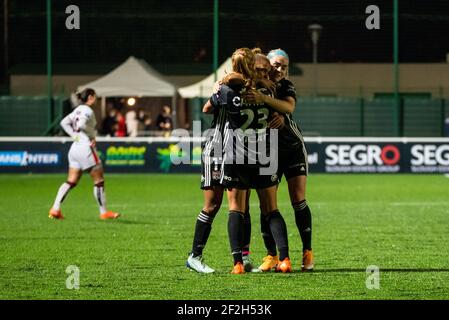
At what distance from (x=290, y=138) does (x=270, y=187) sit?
57 centimetres

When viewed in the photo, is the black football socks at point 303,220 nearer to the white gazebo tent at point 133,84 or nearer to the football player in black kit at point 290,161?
the football player in black kit at point 290,161

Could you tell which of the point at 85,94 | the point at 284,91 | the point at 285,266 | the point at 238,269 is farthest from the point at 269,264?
the point at 85,94

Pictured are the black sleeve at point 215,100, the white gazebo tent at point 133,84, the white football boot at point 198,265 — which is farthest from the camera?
the white gazebo tent at point 133,84

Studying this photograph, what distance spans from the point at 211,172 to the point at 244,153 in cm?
38

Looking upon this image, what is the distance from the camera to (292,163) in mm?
10258

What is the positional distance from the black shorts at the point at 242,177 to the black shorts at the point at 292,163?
433 millimetres

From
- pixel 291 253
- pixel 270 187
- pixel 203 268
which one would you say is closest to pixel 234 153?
pixel 270 187

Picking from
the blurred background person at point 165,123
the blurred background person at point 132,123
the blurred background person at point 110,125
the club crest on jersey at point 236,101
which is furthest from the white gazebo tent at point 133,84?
the club crest on jersey at point 236,101

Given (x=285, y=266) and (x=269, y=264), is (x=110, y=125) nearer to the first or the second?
(x=269, y=264)

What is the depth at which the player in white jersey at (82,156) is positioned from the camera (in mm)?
16031

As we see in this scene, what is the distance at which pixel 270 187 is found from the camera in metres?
9.89

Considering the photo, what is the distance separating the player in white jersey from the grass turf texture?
286 millimetres

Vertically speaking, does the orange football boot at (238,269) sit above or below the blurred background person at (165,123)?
below

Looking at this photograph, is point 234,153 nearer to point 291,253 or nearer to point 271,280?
point 271,280
